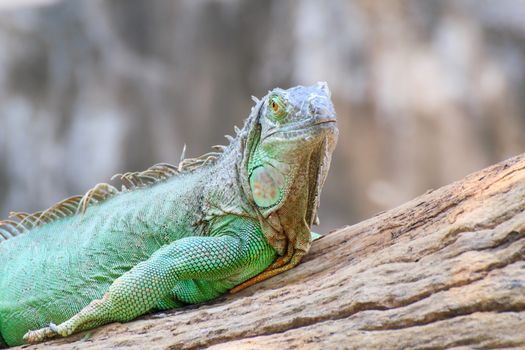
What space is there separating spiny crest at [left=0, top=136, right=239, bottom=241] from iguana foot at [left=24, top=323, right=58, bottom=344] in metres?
0.95

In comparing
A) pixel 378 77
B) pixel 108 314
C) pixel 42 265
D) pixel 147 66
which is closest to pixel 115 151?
pixel 147 66

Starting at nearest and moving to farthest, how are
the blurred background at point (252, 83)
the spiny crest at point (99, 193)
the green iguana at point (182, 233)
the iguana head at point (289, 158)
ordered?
the iguana head at point (289, 158), the green iguana at point (182, 233), the spiny crest at point (99, 193), the blurred background at point (252, 83)

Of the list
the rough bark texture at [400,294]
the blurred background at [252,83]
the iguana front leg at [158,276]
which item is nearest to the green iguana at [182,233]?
the iguana front leg at [158,276]

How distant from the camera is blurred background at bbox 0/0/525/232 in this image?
8781 millimetres

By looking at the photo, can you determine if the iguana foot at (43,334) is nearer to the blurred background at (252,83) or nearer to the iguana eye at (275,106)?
the iguana eye at (275,106)

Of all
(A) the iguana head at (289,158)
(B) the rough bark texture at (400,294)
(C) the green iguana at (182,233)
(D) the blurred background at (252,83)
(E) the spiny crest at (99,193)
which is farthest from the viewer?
(D) the blurred background at (252,83)

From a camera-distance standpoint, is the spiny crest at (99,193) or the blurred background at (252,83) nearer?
the spiny crest at (99,193)

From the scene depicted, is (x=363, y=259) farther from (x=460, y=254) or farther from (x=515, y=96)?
(x=515, y=96)

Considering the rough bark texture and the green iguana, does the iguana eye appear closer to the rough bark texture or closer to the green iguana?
the green iguana

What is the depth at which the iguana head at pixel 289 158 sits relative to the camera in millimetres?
3385

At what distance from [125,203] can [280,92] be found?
4.52ft

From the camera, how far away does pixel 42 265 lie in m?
4.21

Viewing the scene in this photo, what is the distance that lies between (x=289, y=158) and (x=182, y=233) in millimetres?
867

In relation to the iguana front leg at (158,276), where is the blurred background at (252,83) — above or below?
above
